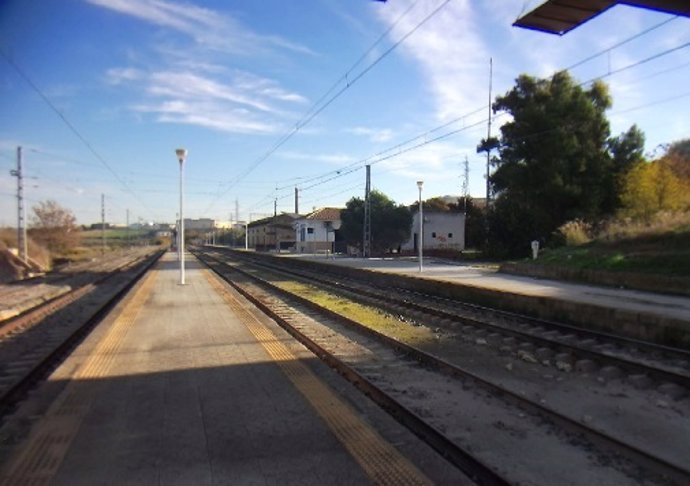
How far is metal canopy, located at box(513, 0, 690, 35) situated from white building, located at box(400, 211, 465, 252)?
48549mm

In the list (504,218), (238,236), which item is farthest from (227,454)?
(238,236)

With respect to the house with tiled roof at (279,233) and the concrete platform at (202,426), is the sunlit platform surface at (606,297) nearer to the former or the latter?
the concrete platform at (202,426)

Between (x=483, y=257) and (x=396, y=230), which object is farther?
Result: (x=396, y=230)

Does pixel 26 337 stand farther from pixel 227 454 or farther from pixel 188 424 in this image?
pixel 227 454

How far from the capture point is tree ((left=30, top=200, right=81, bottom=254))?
226ft

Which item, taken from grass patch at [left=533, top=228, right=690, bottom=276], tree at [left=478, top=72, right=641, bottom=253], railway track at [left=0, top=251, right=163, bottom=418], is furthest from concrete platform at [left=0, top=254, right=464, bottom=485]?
tree at [left=478, top=72, right=641, bottom=253]

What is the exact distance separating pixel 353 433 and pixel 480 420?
1.64m

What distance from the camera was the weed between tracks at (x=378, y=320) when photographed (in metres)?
12.2

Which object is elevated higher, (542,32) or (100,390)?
(542,32)

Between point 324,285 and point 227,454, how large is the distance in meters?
20.6

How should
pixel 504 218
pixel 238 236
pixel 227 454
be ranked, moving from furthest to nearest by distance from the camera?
pixel 238 236 < pixel 504 218 < pixel 227 454

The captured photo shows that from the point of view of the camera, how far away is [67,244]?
73688 mm

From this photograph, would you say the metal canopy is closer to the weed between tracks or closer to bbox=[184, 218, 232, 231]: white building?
the weed between tracks

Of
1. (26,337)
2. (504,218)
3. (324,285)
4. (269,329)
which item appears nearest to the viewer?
(269,329)
